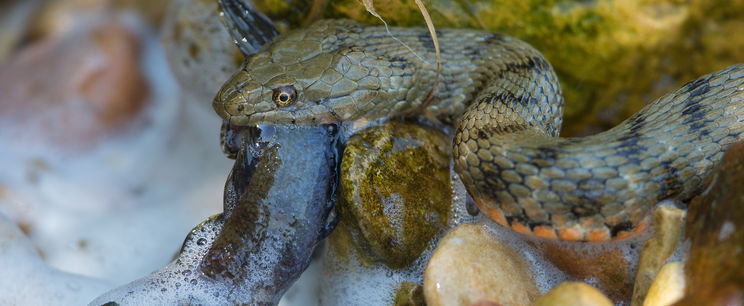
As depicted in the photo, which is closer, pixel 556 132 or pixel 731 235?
pixel 731 235

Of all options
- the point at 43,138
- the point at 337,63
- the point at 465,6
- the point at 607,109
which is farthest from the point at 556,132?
the point at 43,138

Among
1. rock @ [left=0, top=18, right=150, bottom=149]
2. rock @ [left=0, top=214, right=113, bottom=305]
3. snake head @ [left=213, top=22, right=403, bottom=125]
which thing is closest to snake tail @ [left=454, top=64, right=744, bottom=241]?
snake head @ [left=213, top=22, right=403, bottom=125]

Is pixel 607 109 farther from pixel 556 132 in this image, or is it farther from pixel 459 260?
pixel 459 260

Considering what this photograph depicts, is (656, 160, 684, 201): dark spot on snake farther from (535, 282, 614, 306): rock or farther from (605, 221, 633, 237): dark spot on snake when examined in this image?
(535, 282, 614, 306): rock

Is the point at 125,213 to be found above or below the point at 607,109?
below

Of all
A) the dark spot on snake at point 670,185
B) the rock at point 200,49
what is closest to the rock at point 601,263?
the dark spot on snake at point 670,185

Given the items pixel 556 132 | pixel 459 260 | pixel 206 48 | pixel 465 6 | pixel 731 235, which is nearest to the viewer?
pixel 731 235

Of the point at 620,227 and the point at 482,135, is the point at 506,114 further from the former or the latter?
the point at 620,227
